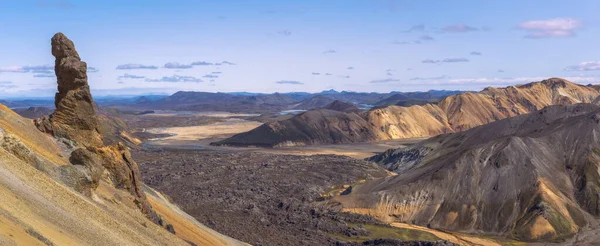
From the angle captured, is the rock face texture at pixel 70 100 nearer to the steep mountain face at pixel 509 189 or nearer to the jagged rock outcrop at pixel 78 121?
the jagged rock outcrop at pixel 78 121

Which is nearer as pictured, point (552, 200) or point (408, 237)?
point (408, 237)

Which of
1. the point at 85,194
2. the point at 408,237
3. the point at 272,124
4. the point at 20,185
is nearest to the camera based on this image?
the point at 20,185

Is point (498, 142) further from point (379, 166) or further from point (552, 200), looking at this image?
point (379, 166)

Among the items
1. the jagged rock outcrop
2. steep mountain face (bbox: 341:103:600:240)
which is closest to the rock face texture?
the jagged rock outcrop

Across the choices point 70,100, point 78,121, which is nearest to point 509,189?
point 78,121

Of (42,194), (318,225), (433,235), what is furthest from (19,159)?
(433,235)

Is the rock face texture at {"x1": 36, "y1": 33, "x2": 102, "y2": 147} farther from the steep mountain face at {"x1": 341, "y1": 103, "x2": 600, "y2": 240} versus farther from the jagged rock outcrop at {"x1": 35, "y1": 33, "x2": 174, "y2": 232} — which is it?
the steep mountain face at {"x1": 341, "y1": 103, "x2": 600, "y2": 240}

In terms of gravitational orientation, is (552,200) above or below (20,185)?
below

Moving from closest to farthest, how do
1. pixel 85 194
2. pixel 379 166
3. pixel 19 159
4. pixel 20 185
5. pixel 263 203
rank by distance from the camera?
pixel 20 185, pixel 19 159, pixel 85 194, pixel 263 203, pixel 379 166
